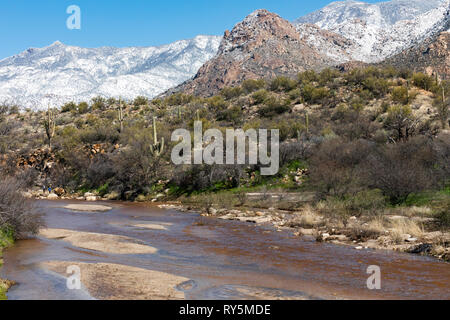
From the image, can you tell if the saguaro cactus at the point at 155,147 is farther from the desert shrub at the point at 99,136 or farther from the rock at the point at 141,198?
the desert shrub at the point at 99,136

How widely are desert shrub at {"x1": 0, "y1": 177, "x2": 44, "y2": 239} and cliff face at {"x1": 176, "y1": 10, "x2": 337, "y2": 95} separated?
8897cm

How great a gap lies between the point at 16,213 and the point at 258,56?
109 m

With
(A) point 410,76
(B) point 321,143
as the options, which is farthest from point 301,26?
(B) point 321,143

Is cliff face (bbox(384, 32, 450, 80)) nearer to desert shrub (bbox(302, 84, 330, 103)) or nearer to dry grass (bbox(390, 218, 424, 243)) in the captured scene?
desert shrub (bbox(302, 84, 330, 103))

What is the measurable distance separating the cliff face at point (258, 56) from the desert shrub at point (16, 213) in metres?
89.0

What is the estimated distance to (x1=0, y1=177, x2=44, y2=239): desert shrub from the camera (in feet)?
52.2

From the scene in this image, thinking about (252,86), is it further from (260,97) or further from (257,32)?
(257,32)

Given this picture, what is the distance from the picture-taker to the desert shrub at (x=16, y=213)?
1591cm

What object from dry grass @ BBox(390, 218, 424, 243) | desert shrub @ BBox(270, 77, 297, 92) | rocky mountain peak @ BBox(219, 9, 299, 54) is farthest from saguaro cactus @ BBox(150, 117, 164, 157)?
rocky mountain peak @ BBox(219, 9, 299, 54)

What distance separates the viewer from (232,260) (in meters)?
14.1

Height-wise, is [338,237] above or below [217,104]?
below

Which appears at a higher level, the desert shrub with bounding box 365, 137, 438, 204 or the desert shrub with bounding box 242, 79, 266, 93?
the desert shrub with bounding box 242, 79, 266, 93

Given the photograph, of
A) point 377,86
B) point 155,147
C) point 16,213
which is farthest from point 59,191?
point 377,86

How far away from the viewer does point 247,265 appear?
1339 cm
